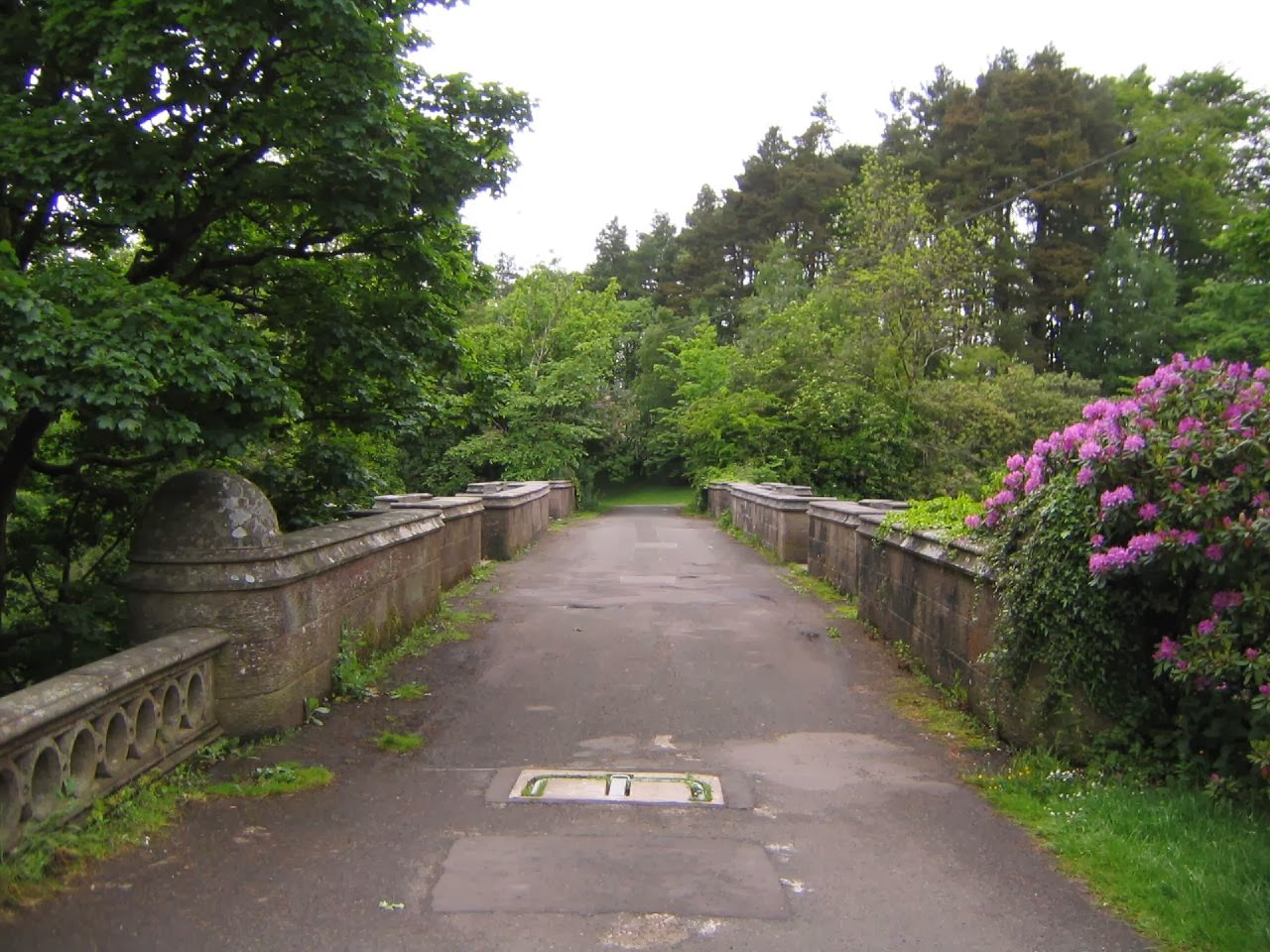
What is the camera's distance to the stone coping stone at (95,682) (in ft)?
12.2

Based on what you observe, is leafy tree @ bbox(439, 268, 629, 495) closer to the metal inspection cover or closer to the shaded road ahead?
the shaded road ahead

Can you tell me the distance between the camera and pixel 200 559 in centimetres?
556

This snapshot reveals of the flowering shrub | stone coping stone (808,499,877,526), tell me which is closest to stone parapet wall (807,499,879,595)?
stone coping stone (808,499,877,526)

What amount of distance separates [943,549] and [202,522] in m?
4.96

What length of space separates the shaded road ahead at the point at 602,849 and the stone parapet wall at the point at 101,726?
1.17 ft

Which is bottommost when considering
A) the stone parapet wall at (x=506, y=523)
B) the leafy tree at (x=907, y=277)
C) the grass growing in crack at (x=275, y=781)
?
the grass growing in crack at (x=275, y=781)

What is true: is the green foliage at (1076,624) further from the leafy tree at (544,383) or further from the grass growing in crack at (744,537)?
the leafy tree at (544,383)

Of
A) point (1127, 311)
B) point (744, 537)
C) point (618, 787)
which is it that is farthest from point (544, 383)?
point (618, 787)

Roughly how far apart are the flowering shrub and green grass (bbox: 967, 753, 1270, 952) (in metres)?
0.33

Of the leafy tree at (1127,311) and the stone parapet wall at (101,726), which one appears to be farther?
the leafy tree at (1127,311)

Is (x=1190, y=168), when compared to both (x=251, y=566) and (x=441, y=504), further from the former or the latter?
(x=251, y=566)

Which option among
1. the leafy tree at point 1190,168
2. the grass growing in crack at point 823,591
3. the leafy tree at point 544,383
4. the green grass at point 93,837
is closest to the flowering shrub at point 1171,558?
the green grass at point 93,837

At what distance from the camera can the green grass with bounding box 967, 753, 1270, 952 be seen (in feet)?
11.6

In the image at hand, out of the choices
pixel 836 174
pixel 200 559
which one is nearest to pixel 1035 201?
pixel 836 174
